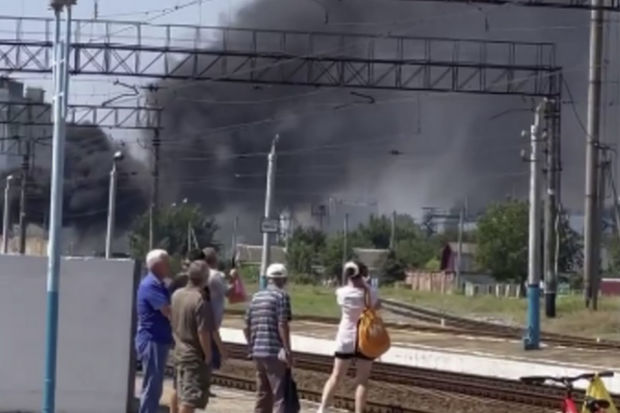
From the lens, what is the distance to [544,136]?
35.9m

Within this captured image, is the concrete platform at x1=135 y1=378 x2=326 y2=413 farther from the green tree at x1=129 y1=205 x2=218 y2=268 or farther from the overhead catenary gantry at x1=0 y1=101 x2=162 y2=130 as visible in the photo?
the green tree at x1=129 y1=205 x2=218 y2=268

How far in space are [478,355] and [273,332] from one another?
16.4 metres

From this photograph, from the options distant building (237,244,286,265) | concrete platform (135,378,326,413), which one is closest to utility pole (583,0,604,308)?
concrete platform (135,378,326,413)

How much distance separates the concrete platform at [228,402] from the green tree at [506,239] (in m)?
83.8

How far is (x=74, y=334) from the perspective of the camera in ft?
57.5

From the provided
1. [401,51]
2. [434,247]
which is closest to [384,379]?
[401,51]

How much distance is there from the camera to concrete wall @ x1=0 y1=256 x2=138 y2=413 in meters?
17.4

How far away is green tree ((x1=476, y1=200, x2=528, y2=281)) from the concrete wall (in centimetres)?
9018

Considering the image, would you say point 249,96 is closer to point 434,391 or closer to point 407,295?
point 407,295

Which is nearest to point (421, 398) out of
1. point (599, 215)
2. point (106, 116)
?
point (599, 215)

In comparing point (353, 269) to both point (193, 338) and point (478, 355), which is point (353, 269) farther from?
point (478, 355)

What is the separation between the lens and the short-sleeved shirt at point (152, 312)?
50.5ft

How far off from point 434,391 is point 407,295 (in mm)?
57597

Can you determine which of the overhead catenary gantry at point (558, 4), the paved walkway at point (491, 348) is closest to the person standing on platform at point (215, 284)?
the paved walkway at point (491, 348)
